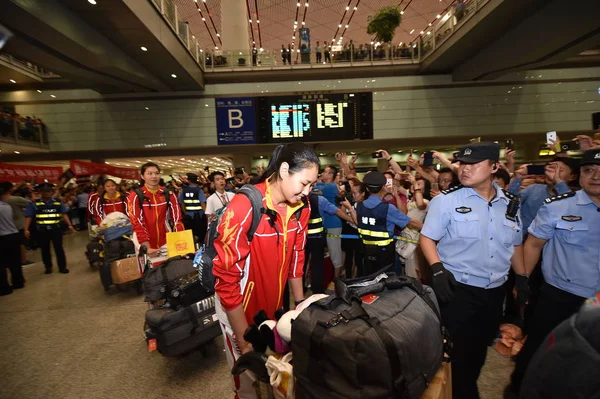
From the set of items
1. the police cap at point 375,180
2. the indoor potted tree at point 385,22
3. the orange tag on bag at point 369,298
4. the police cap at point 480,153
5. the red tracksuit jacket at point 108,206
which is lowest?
the red tracksuit jacket at point 108,206

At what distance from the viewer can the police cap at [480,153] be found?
204cm

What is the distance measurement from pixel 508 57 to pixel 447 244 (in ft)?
35.4

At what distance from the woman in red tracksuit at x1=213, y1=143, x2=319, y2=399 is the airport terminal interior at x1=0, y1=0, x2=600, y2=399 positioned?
0.01 meters

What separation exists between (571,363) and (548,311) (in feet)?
6.40

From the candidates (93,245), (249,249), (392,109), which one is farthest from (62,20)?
(392,109)

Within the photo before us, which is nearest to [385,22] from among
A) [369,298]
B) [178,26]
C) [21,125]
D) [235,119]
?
[235,119]

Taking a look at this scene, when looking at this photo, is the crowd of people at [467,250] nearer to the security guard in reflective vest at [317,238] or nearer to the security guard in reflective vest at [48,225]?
the security guard in reflective vest at [317,238]

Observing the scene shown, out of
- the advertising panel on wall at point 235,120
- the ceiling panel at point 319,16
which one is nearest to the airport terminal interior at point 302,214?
the advertising panel on wall at point 235,120

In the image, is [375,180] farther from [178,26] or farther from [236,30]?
[236,30]

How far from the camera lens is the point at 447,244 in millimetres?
2193

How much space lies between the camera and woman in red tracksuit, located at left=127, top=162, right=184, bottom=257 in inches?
154

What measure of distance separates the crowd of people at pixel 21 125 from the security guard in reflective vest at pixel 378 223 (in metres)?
14.6

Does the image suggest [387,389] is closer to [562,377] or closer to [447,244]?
[562,377]

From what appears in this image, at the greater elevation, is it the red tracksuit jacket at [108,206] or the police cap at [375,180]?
the police cap at [375,180]
